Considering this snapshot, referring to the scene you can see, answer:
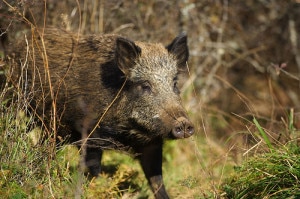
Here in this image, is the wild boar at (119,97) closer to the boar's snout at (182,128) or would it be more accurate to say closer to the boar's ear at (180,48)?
the boar's ear at (180,48)

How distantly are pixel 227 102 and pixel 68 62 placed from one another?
5553mm

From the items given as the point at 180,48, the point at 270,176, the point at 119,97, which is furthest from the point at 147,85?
the point at 270,176

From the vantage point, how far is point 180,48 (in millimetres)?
5781

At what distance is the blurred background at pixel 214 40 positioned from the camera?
7.05m

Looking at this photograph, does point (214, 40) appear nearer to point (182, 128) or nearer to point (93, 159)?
point (93, 159)

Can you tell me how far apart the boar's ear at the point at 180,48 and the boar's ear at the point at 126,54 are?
0.40 m

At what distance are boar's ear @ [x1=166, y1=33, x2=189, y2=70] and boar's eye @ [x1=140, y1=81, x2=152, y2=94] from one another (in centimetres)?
50

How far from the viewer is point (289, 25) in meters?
9.92

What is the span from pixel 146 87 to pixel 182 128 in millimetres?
829

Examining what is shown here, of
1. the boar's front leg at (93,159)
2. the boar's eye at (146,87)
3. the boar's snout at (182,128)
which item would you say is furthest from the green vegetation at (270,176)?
the boar's front leg at (93,159)

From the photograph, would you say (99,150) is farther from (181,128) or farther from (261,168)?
(261,168)

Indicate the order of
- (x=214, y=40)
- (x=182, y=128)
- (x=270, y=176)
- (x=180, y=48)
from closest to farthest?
(x=270, y=176) → (x=182, y=128) → (x=180, y=48) → (x=214, y=40)

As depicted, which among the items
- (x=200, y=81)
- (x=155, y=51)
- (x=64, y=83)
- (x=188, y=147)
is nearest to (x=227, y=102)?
(x=200, y=81)

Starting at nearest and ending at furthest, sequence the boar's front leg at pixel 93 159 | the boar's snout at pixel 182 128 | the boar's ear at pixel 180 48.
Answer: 1. the boar's snout at pixel 182 128
2. the boar's front leg at pixel 93 159
3. the boar's ear at pixel 180 48
